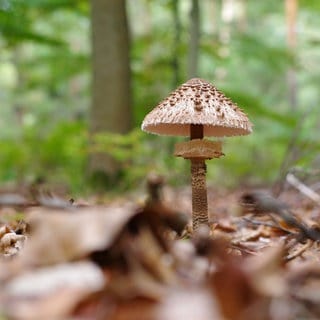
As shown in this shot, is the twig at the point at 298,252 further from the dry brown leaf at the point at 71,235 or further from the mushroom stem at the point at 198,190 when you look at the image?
the dry brown leaf at the point at 71,235

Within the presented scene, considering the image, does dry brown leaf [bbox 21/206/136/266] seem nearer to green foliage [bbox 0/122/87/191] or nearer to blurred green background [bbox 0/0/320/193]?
blurred green background [bbox 0/0/320/193]

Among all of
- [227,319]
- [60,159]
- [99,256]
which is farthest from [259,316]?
[60,159]

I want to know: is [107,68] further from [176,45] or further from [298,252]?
[298,252]

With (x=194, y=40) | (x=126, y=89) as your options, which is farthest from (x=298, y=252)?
(x=126, y=89)

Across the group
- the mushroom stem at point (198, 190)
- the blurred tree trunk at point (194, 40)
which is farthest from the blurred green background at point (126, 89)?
the mushroom stem at point (198, 190)

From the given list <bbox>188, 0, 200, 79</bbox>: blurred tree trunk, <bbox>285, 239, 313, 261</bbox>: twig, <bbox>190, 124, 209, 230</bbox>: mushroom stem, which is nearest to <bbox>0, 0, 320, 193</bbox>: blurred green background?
<bbox>188, 0, 200, 79</bbox>: blurred tree trunk

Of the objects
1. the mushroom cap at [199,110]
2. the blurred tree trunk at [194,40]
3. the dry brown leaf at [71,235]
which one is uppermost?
the blurred tree trunk at [194,40]

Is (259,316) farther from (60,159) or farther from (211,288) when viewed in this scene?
(60,159)
